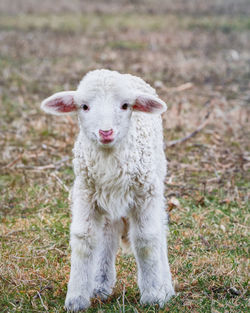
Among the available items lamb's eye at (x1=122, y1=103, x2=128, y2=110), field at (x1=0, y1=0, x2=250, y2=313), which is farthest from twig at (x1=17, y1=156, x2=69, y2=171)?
lamb's eye at (x1=122, y1=103, x2=128, y2=110)

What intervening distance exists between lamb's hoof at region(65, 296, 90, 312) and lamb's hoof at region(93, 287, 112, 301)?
12.7 inches

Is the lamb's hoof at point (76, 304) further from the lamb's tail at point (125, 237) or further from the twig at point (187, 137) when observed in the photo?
the twig at point (187, 137)

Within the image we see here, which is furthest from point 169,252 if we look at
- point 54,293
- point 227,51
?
point 227,51

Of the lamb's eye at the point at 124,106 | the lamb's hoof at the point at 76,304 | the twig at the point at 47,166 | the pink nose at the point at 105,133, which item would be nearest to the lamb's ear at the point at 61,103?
the lamb's eye at the point at 124,106

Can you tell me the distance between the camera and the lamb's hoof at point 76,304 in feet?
13.1

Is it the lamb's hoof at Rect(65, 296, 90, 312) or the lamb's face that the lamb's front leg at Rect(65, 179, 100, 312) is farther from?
the lamb's face

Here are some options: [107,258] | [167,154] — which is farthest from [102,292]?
[167,154]

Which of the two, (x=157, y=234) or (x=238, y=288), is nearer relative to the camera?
(x=157, y=234)

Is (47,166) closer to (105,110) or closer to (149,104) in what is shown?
(149,104)

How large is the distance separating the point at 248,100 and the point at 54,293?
7.30m

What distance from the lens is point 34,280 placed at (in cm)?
448

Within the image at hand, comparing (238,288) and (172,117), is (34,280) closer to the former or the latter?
(238,288)

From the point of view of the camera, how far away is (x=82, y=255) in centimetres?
402

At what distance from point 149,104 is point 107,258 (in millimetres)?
1310
